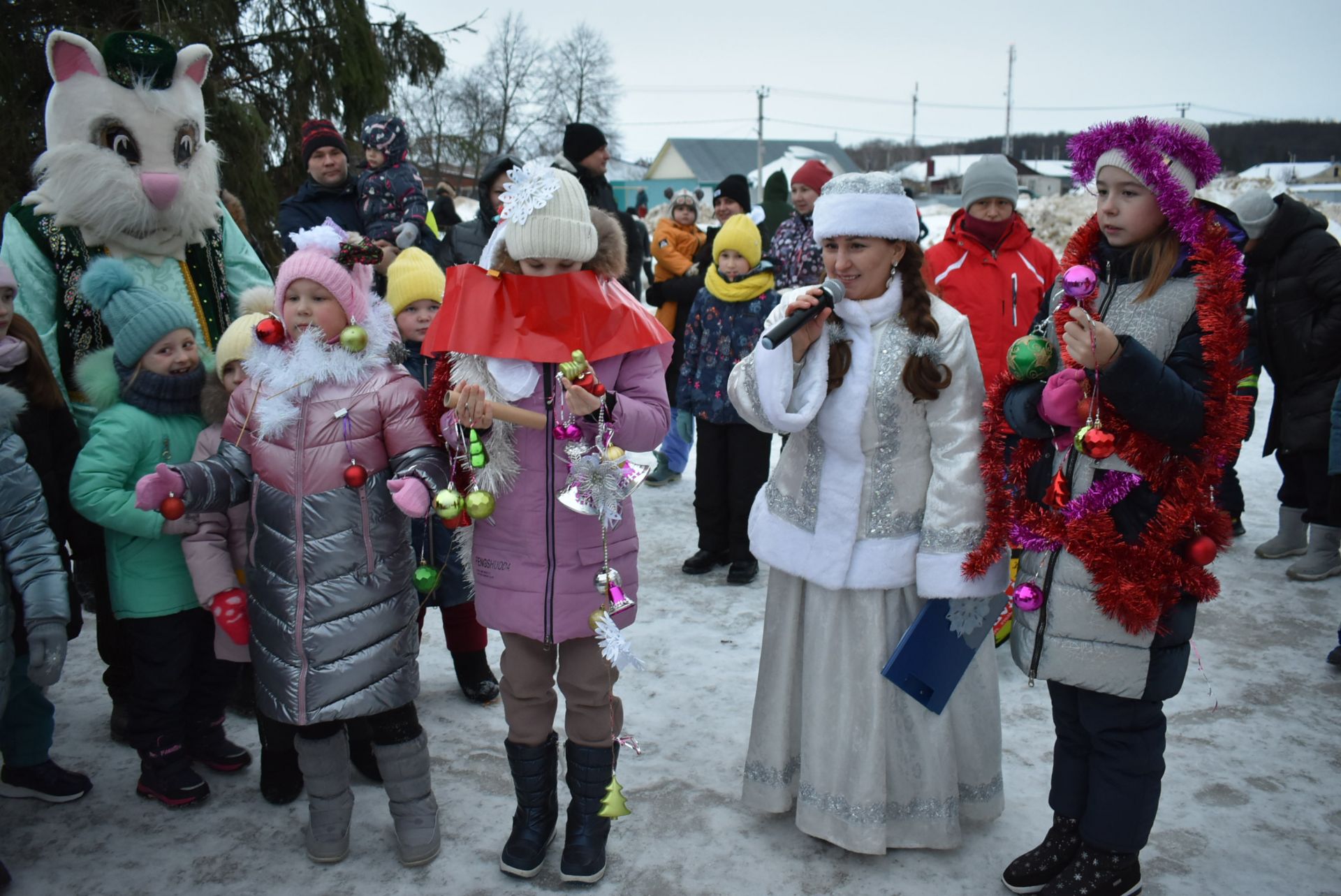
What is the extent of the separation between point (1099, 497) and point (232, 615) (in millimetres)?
2515

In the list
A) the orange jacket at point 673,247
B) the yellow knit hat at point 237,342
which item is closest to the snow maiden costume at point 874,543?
the yellow knit hat at point 237,342

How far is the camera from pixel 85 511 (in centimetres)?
288

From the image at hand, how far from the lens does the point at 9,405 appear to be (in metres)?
2.69

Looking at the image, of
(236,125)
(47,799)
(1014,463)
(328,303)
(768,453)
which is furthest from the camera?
(236,125)

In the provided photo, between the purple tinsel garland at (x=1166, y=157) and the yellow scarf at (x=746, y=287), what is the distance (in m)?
2.86

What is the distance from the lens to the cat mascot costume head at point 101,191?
3.32 meters

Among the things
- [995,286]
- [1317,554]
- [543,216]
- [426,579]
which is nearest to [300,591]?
[426,579]

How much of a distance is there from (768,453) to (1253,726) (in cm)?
255

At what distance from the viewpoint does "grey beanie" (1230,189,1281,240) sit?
4887 mm

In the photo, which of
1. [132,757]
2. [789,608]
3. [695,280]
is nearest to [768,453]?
[695,280]

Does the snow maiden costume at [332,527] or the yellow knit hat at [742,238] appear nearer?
the snow maiden costume at [332,527]

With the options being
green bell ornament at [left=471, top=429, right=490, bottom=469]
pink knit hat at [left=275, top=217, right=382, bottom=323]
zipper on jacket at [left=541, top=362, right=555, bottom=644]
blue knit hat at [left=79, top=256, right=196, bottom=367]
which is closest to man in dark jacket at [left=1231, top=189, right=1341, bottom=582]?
zipper on jacket at [left=541, top=362, right=555, bottom=644]

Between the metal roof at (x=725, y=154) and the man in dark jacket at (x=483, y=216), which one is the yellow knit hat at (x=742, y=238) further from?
the metal roof at (x=725, y=154)

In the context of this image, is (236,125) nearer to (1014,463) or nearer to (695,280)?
(695,280)
